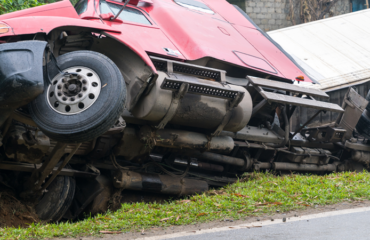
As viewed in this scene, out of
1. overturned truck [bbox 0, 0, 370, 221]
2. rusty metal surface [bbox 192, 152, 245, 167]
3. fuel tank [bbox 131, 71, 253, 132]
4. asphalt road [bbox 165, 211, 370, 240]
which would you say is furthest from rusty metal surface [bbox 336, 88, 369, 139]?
asphalt road [bbox 165, 211, 370, 240]

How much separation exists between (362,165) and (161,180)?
4612 mm

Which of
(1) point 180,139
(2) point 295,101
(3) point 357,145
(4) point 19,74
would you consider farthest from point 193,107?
(3) point 357,145

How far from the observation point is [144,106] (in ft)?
A: 15.8

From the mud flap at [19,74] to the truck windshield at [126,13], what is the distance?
2.37 metres

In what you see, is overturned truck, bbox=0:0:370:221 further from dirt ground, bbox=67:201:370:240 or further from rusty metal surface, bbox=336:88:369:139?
dirt ground, bbox=67:201:370:240

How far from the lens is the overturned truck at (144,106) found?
11.8 feet

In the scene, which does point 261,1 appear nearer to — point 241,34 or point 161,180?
point 241,34

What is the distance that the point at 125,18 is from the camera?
578 centimetres

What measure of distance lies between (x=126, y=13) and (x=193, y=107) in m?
1.86

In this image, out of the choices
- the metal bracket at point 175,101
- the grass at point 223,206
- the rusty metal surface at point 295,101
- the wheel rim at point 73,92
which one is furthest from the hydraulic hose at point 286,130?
the wheel rim at point 73,92

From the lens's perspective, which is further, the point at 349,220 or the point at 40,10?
the point at 40,10

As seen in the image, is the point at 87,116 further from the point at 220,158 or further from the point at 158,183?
the point at 220,158

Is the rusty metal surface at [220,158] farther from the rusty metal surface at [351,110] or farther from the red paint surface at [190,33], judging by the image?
the rusty metal surface at [351,110]

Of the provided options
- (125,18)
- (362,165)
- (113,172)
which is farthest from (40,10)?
(362,165)
